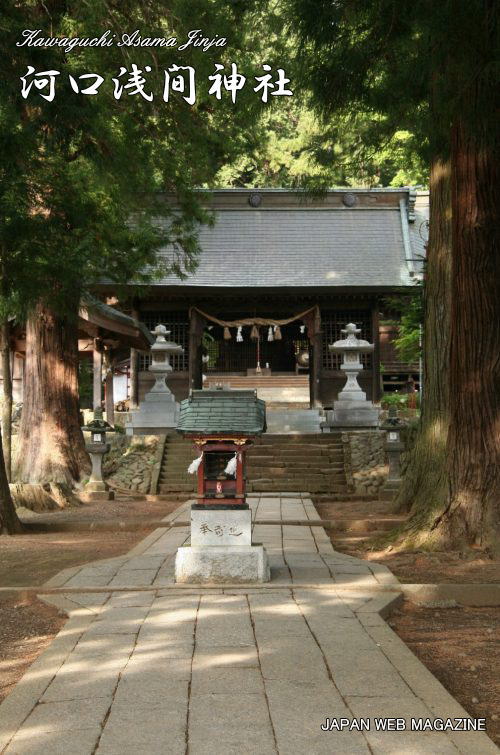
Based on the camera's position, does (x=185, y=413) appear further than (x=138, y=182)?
No

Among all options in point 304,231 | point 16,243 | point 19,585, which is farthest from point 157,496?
→ point 304,231

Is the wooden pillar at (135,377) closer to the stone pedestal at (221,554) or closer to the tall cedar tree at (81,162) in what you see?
the tall cedar tree at (81,162)

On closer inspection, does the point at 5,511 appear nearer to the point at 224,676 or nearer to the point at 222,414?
the point at 222,414

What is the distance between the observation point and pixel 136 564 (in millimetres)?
7262

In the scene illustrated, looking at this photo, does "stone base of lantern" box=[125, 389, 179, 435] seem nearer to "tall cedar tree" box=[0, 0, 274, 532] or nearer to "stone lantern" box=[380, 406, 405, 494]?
"tall cedar tree" box=[0, 0, 274, 532]

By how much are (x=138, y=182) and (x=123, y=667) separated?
1003cm

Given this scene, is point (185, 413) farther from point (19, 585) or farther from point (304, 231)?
point (304, 231)

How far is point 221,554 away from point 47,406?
8.55 metres

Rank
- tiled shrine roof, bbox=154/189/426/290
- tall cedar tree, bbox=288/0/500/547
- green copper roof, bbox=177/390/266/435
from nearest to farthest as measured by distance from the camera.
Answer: green copper roof, bbox=177/390/266/435 → tall cedar tree, bbox=288/0/500/547 → tiled shrine roof, bbox=154/189/426/290

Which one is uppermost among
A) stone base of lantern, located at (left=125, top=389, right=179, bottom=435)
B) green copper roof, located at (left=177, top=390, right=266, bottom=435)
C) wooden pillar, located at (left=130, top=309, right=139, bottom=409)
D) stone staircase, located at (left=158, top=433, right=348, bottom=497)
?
wooden pillar, located at (left=130, top=309, right=139, bottom=409)

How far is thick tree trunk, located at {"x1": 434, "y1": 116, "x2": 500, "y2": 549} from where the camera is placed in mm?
7578

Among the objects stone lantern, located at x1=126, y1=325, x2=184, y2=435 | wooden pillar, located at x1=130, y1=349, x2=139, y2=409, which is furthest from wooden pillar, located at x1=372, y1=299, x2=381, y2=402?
wooden pillar, located at x1=130, y1=349, x2=139, y2=409

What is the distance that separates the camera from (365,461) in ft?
52.6

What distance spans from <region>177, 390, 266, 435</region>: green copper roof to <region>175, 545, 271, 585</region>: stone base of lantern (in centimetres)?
100
